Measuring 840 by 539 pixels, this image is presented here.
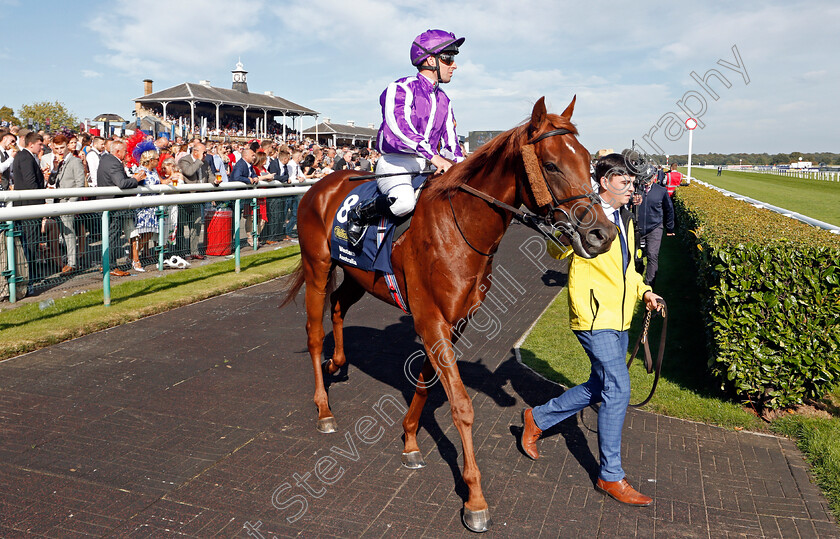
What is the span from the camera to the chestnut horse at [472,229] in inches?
116

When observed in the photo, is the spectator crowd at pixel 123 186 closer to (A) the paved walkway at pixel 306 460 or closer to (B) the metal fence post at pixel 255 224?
(B) the metal fence post at pixel 255 224

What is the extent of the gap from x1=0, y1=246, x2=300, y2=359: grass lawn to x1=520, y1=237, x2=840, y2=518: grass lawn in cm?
430

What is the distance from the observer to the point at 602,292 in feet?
11.5

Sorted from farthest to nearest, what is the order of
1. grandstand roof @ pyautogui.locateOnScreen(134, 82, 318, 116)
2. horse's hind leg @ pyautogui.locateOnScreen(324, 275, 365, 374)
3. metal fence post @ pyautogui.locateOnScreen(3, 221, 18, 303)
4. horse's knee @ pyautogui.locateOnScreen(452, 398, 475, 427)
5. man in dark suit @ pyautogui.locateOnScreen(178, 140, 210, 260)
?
grandstand roof @ pyautogui.locateOnScreen(134, 82, 318, 116)
man in dark suit @ pyautogui.locateOnScreen(178, 140, 210, 260)
metal fence post @ pyautogui.locateOnScreen(3, 221, 18, 303)
horse's hind leg @ pyautogui.locateOnScreen(324, 275, 365, 374)
horse's knee @ pyautogui.locateOnScreen(452, 398, 475, 427)

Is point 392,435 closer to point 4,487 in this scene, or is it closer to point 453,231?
point 453,231

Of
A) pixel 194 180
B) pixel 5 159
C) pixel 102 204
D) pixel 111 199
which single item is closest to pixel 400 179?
pixel 102 204

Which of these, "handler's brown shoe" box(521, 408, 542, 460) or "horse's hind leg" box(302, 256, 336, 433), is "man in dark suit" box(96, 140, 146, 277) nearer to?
→ "horse's hind leg" box(302, 256, 336, 433)

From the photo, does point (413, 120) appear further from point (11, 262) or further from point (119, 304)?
point (11, 262)

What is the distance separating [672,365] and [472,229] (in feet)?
11.6

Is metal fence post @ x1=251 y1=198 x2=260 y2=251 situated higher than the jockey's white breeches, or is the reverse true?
the jockey's white breeches

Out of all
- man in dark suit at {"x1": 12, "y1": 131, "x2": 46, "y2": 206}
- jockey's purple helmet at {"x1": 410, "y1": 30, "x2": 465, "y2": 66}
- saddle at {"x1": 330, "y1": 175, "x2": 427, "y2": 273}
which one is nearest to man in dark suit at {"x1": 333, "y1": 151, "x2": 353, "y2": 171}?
man in dark suit at {"x1": 12, "y1": 131, "x2": 46, "y2": 206}

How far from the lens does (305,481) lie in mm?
3531

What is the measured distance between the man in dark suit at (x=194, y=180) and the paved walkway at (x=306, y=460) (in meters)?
3.78

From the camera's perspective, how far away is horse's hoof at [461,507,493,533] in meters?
3.11
